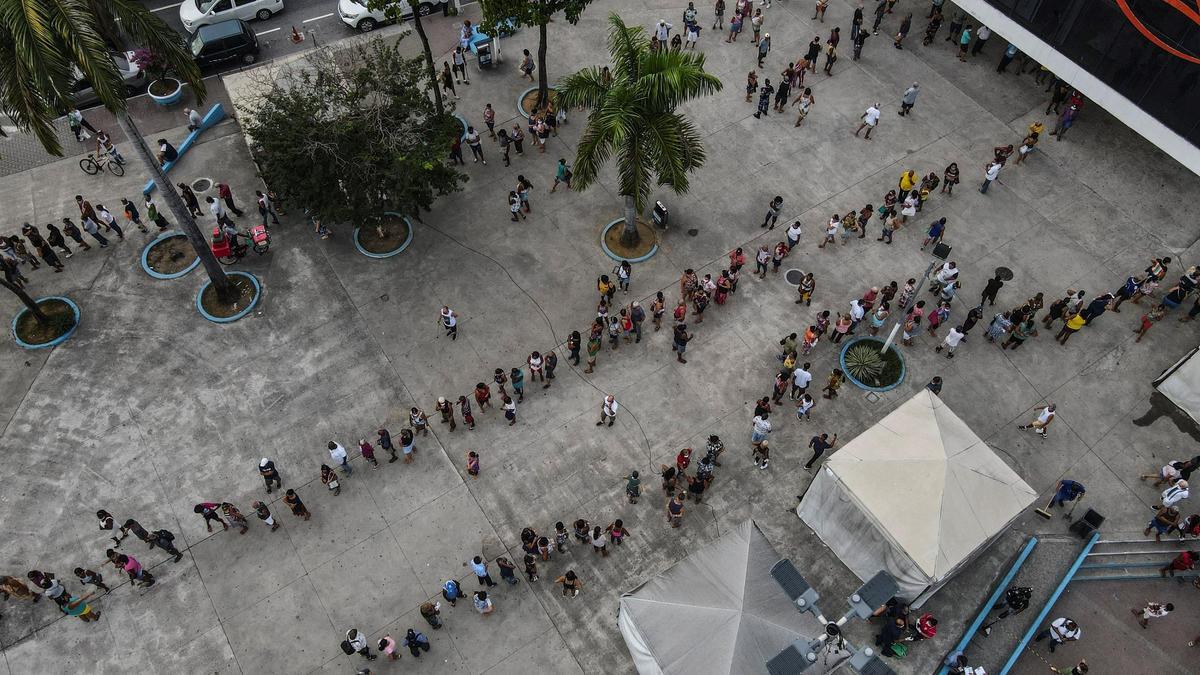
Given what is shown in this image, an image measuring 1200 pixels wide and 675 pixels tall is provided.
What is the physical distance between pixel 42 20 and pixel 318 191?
765 centimetres

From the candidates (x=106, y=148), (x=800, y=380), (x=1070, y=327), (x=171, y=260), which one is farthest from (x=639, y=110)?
(x=106, y=148)

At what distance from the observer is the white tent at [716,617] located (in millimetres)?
14156

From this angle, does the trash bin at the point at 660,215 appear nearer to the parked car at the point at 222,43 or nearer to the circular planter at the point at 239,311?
the circular planter at the point at 239,311

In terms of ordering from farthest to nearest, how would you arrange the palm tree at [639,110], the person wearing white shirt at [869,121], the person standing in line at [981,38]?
the person standing in line at [981,38]
the person wearing white shirt at [869,121]
the palm tree at [639,110]

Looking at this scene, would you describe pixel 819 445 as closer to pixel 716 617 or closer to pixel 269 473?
pixel 716 617

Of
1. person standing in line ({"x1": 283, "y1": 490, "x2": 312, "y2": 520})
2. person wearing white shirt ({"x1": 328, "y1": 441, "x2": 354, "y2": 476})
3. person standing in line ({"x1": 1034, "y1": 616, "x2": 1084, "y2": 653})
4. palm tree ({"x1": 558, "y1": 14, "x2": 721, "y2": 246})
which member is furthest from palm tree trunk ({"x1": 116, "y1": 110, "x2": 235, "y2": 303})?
person standing in line ({"x1": 1034, "y1": 616, "x2": 1084, "y2": 653})

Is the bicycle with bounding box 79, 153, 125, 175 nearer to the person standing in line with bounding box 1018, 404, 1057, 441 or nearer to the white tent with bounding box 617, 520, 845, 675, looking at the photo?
the white tent with bounding box 617, 520, 845, 675

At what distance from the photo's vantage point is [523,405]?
67.7 ft

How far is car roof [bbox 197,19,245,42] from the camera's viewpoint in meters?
28.2

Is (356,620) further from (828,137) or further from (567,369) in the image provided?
(828,137)

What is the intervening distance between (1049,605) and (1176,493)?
13.0 feet

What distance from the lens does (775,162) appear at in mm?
26062

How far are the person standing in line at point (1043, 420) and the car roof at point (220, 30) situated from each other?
92.5 feet

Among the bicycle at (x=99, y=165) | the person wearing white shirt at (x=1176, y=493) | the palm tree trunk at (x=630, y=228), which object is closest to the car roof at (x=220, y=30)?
the bicycle at (x=99, y=165)
